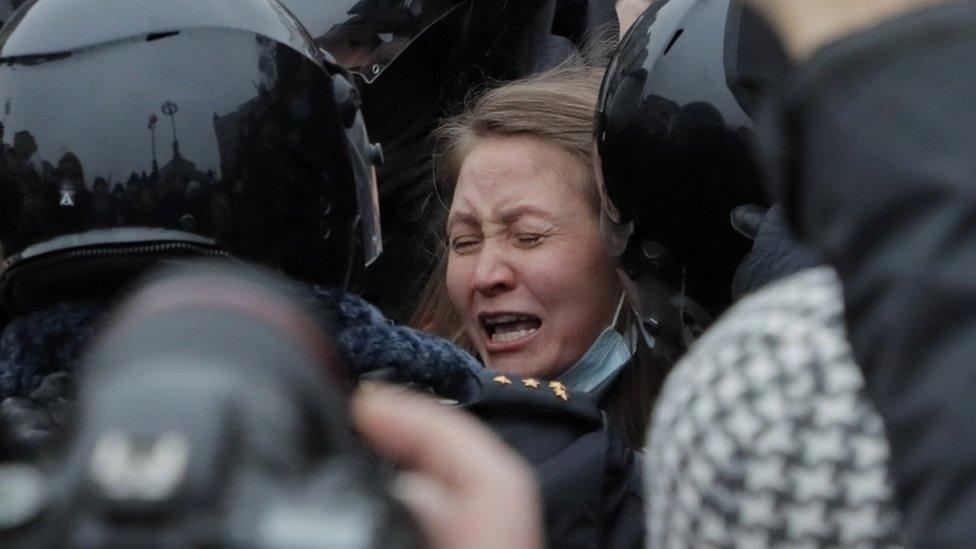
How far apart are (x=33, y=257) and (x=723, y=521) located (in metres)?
1.04

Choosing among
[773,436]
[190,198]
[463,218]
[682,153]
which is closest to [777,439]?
[773,436]

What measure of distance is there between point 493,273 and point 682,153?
2.02 feet

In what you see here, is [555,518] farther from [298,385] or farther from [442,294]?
[442,294]

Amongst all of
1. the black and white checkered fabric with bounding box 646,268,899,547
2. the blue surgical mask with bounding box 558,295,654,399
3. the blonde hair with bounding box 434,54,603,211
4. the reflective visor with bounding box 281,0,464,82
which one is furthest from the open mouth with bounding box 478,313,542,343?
the black and white checkered fabric with bounding box 646,268,899,547

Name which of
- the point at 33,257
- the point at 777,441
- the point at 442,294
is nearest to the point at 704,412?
the point at 777,441

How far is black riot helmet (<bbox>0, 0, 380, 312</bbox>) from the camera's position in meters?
2.11

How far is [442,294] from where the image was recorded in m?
3.74

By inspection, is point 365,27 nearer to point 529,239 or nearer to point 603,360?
point 529,239

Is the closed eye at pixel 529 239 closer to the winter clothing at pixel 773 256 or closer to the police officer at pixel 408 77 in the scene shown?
the police officer at pixel 408 77

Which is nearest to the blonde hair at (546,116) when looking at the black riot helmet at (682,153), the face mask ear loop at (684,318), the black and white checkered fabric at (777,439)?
the black riot helmet at (682,153)

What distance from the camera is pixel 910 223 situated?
88 cm

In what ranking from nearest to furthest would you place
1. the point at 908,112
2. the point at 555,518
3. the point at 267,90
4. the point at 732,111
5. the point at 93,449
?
1. the point at 93,449
2. the point at 908,112
3. the point at 555,518
4. the point at 267,90
5. the point at 732,111

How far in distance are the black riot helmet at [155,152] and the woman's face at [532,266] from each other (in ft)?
3.30

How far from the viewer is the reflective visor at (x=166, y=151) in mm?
A: 2133
